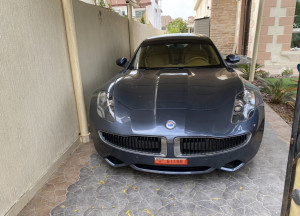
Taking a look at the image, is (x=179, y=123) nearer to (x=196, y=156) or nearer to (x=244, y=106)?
(x=196, y=156)

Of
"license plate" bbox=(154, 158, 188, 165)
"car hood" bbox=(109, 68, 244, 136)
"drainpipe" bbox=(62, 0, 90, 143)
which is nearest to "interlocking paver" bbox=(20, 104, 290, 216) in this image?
"license plate" bbox=(154, 158, 188, 165)

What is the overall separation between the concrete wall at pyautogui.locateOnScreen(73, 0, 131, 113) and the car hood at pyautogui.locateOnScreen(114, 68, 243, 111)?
1054 millimetres

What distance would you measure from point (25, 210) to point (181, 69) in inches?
95.6

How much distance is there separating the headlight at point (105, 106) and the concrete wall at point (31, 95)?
0.56 metres

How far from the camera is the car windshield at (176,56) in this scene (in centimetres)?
342

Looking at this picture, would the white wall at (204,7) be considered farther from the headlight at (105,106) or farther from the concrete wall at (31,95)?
the headlight at (105,106)

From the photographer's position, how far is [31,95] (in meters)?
2.25

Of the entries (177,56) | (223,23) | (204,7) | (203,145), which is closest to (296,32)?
(223,23)

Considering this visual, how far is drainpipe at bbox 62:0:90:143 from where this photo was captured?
2947 millimetres

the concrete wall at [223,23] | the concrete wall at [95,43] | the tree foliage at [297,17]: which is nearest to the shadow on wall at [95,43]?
the concrete wall at [95,43]

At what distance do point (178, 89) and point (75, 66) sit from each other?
58.0 inches

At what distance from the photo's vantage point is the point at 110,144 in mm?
2338

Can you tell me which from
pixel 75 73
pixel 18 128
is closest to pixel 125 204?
pixel 18 128

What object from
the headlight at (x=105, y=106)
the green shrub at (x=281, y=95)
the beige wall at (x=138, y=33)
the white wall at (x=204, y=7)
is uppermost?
the white wall at (x=204, y=7)
